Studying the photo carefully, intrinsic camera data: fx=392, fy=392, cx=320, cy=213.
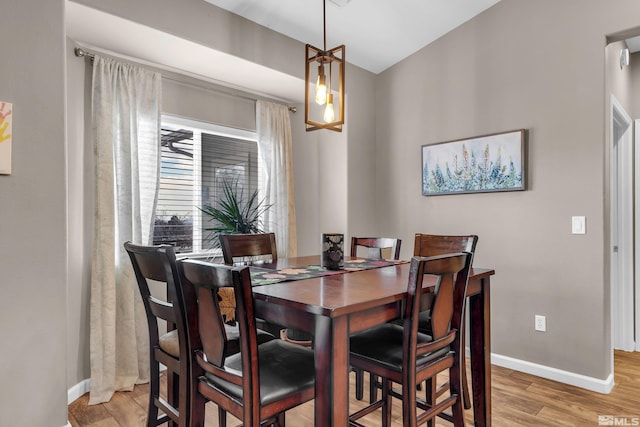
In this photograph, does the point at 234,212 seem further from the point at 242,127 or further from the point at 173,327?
the point at 173,327

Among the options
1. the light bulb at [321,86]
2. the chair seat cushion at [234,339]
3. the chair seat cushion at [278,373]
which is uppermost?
the light bulb at [321,86]

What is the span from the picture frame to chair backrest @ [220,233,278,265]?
1.59 metres

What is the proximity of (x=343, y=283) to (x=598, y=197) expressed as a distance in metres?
1.99

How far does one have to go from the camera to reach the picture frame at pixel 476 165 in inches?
116

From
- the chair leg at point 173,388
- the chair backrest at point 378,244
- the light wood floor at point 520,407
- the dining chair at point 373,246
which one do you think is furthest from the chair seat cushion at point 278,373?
the chair backrest at point 378,244

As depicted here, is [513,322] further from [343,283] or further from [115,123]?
[115,123]

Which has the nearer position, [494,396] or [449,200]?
[494,396]

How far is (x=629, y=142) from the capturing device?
3316mm

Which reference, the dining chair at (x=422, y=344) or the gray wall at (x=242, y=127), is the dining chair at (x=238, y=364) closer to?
the dining chair at (x=422, y=344)

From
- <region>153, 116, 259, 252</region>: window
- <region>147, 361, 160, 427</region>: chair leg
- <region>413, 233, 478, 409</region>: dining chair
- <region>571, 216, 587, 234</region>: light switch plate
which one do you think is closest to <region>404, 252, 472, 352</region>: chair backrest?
<region>413, 233, 478, 409</region>: dining chair

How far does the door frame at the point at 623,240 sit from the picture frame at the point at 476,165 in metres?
1.06

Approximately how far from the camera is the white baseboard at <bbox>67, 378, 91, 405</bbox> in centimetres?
242

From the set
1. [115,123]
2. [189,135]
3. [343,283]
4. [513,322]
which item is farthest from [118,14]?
[513,322]

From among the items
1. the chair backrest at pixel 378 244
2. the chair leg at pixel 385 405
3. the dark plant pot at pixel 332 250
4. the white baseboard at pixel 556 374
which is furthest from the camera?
the chair backrest at pixel 378 244
